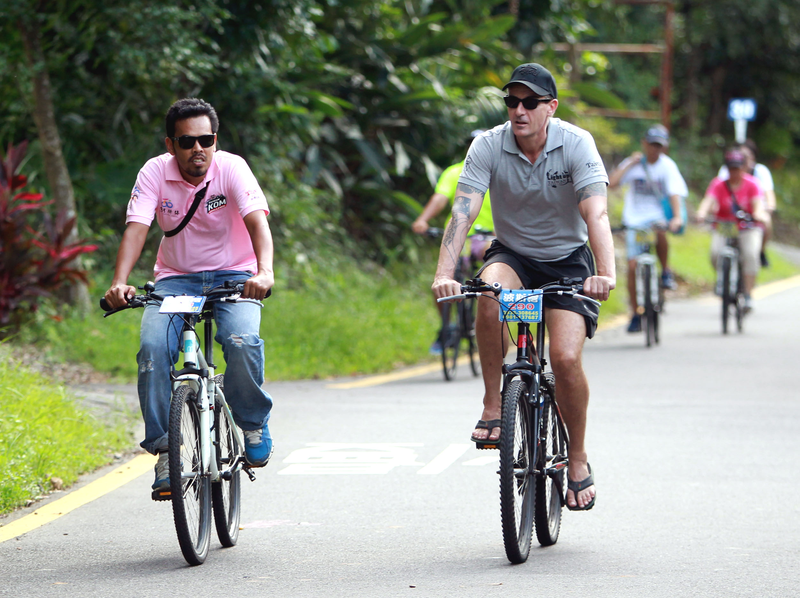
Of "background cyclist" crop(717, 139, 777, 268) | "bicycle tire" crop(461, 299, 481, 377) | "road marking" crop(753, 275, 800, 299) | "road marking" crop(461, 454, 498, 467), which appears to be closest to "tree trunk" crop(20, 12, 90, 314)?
"bicycle tire" crop(461, 299, 481, 377)

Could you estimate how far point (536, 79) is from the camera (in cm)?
521

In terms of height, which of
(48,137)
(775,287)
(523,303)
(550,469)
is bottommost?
(775,287)

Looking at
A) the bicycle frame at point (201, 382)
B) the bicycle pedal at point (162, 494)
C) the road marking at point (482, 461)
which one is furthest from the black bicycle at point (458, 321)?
the bicycle pedal at point (162, 494)

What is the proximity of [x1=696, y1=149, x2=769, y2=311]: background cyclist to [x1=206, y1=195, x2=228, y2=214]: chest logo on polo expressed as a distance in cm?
974

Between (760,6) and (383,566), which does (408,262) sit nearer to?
(383,566)

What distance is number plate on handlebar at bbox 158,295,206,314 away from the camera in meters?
4.82

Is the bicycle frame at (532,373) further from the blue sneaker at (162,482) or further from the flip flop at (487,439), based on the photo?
the blue sneaker at (162,482)

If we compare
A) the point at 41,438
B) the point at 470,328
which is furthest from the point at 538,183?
the point at 470,328

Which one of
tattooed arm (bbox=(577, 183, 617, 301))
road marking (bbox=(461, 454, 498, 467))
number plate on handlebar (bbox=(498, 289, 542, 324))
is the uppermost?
tattooed arm (bbox=(577, 183, 617, 301))

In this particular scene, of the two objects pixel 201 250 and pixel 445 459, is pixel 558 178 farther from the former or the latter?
pixel 445 459

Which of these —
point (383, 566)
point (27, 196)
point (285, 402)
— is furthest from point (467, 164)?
point (27, 196)

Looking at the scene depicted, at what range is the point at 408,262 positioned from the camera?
16344 millimetres

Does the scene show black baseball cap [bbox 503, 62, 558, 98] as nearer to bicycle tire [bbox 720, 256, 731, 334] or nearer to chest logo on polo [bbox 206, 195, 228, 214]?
chest logo on polo [bbox 206, 195, 228, 214]

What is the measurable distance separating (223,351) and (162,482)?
63cm
